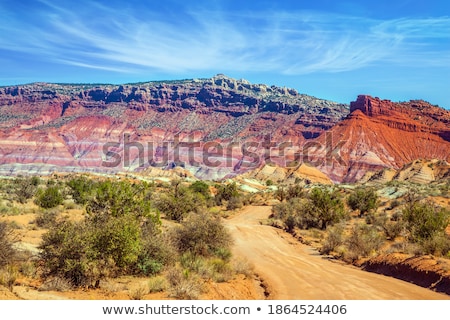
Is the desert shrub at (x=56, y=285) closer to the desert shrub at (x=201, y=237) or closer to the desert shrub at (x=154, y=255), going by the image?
the desert shrub at (x=154, y=255)

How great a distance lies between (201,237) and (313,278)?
4.78m

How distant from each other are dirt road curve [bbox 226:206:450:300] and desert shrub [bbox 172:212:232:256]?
1797 mm

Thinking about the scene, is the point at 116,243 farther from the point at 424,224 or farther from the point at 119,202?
the point at 424,224

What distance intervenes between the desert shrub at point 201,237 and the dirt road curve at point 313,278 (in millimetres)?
1797

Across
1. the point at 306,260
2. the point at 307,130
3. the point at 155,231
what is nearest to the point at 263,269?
the point at 306,260

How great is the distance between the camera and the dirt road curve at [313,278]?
1109 centimetres

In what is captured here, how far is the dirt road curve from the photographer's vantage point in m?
11.1

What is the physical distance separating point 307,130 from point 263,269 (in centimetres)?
18577

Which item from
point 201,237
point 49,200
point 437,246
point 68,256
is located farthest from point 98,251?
point 49,200

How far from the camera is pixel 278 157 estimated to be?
565 ft

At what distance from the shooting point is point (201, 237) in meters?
15.9

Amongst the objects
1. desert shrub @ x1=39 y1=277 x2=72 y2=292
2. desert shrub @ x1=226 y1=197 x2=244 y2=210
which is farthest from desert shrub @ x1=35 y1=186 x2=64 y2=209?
desert shrub @ x1=226 y1=197 x2=244 y2=210

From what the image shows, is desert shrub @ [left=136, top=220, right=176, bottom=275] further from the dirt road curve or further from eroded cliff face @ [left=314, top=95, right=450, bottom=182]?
eroded cliff face @ [left=314, top=95, right=450, bottom=182]

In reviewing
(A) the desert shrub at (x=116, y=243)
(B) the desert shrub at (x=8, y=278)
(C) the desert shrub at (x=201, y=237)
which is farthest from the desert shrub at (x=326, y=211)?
(B) the desert shrub at (x=8, y=278)
